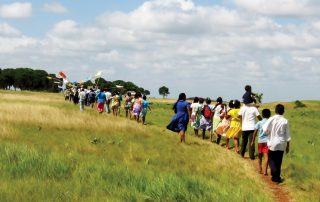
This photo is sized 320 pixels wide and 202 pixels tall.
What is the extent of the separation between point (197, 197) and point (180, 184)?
433mm

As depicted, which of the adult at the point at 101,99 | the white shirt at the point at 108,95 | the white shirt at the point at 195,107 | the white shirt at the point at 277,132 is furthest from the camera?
the white shirt at the point at 108,95

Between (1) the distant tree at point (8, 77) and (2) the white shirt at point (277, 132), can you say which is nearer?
(2) the white shirt at point (277, 132)

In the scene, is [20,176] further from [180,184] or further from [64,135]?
[64,135]

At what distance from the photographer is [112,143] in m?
16.5

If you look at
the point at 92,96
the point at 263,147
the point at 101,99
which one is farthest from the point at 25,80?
the point at 263,147

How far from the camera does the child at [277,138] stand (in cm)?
1189

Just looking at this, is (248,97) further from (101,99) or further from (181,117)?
(101,99)

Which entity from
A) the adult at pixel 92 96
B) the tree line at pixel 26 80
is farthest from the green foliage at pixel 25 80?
the adult at pixel 92 96

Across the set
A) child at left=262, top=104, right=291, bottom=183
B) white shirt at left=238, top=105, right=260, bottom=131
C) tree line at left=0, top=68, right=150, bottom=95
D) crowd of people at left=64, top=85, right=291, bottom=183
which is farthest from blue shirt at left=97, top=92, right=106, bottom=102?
tree line at left=0, top=68, right=150, bottom=95

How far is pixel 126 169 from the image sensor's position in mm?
10695

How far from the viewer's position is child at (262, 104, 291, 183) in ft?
39.0

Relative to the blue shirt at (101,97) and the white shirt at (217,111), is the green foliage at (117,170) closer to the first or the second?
the white shirt at (217,111)

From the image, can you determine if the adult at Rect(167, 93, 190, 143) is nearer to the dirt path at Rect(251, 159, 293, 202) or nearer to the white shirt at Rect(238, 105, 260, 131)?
the white shirt at Rect(238, 105, 260, 131)

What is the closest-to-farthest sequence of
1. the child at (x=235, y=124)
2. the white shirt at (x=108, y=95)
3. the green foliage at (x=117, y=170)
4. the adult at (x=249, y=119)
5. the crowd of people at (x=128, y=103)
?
the green foliage at (x=117, y=170)
the adult at (x=249, y=119)
the child at (x=235, y=124)
the crowd of people at (x=128, y=103)
the white shirt at (x=108, y=95)
